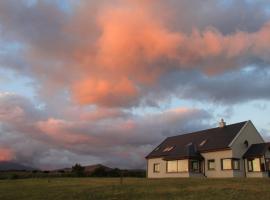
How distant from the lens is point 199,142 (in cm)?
5259

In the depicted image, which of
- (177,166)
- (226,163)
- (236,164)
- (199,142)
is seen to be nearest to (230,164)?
(226,163)

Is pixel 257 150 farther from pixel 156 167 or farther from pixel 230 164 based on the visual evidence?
pixel 156 167

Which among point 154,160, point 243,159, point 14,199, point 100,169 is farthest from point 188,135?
point 14,199

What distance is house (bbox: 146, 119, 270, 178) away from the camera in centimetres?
4553

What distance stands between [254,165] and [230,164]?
3055mm

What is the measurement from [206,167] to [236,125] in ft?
23.6

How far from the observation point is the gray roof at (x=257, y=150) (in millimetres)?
44650

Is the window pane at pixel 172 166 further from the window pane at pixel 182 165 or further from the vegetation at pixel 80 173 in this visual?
the vegetation at pixel 80 173

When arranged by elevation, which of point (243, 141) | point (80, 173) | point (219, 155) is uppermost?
point (243, 141)

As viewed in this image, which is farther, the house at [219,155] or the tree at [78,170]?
the tree at [78,170]

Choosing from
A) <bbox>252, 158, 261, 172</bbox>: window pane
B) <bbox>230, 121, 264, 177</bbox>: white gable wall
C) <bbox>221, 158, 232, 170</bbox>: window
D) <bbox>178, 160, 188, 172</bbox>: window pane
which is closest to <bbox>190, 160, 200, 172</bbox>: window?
<bbox>178, 160, 188, 172</bbox>: window pane

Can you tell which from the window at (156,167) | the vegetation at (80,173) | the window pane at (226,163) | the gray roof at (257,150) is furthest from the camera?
the vegetation at (80,173)

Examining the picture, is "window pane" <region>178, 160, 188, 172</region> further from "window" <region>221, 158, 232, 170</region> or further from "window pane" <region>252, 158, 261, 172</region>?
"window pane" <region>252, 158, 261, 172</region>

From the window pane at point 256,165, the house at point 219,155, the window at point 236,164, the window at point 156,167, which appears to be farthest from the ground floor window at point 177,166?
the window pane at point 256,165
